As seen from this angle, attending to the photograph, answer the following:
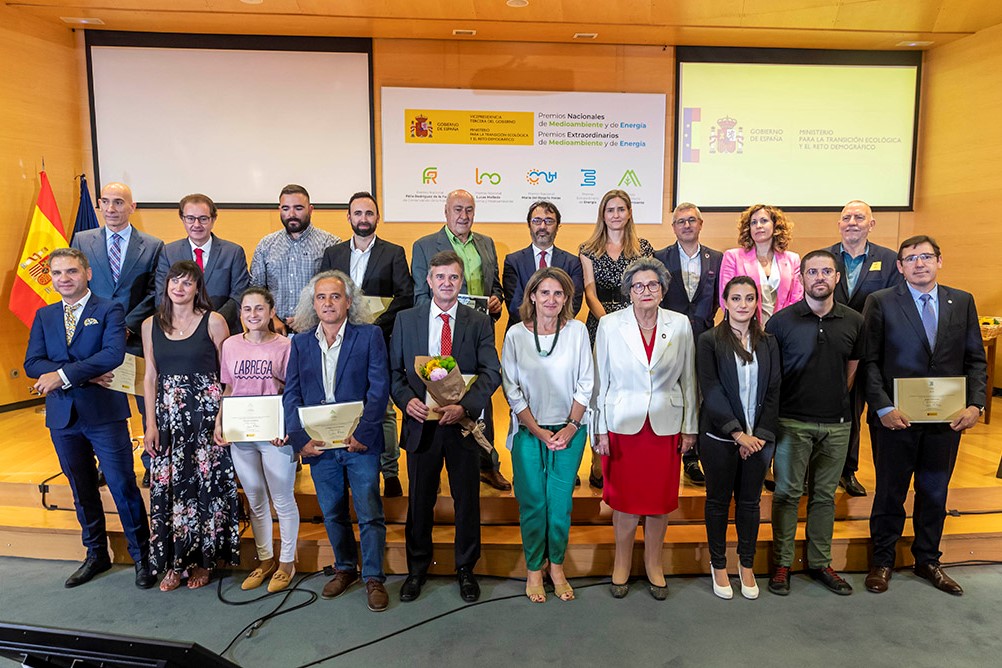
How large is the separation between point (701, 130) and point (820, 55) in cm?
143

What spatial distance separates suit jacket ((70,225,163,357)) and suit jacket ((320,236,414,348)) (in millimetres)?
1141

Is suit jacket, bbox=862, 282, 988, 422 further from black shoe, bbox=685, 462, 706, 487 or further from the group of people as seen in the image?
black shoe, bbox=685, 462, 706, 487

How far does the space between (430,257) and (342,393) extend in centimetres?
107

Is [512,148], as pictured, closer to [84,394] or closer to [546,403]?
[546,403]

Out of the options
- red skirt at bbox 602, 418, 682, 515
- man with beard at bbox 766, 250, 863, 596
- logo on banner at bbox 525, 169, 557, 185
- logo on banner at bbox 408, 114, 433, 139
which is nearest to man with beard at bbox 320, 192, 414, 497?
red skirt at bbox 602, 418, 682, 515

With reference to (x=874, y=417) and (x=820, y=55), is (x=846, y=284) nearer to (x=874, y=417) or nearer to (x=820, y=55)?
(x=874, y=417)

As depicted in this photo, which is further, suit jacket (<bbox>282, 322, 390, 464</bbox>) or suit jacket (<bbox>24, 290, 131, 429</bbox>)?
suit jacket (<bbox>24, 290, 131, 429</bbox>)

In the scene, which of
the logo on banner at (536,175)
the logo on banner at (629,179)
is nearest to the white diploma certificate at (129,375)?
the logo on banner at (536,175)

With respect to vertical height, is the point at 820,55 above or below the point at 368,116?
above

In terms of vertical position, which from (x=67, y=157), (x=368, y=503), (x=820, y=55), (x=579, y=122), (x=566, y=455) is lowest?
(x=368, y=503)

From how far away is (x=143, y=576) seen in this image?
132 inches

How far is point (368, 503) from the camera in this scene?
10.5ft

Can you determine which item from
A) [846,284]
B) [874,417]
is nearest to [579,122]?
[846,284]

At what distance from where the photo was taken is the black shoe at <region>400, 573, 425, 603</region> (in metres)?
3.22
